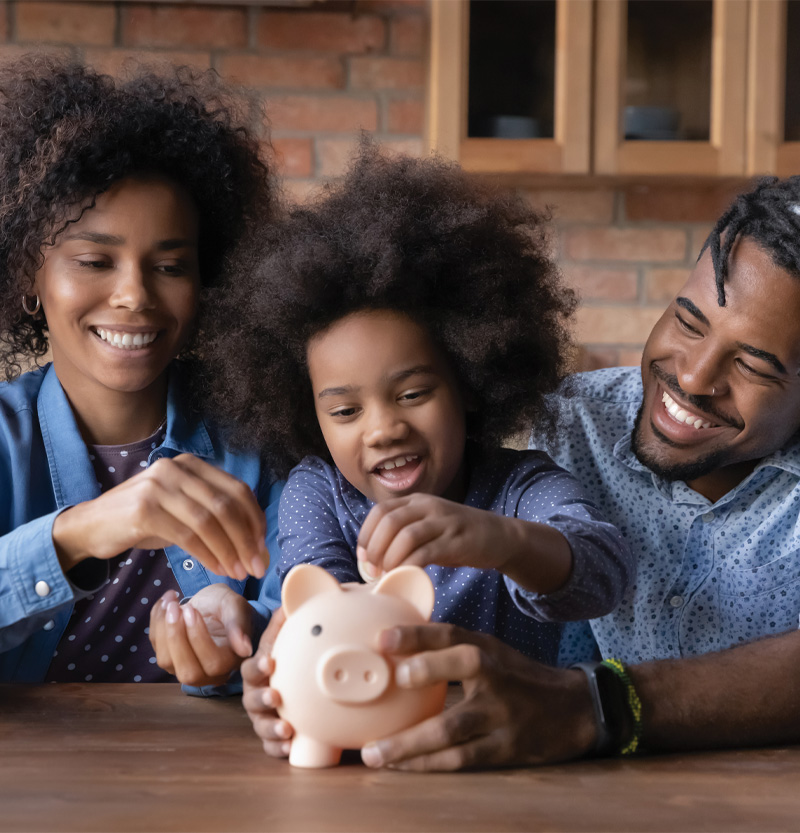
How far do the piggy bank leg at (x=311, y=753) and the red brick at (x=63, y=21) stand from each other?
7.67ft

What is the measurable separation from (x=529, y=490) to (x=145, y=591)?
538 mm

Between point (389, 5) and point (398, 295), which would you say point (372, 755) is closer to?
point (398, 295)

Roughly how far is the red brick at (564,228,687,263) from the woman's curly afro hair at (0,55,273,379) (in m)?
1.56

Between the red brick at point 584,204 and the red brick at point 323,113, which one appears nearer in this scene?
the red brick at point 323,113

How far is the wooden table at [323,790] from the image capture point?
729 mm

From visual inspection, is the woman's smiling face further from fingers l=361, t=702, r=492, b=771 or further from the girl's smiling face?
fingers l=361, t=702, r=492, b=771

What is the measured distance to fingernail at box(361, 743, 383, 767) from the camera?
82 cm

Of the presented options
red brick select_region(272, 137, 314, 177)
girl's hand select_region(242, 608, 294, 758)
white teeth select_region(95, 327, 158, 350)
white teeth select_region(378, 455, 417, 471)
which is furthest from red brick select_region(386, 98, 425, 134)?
girl's hand select_region(242, 608, 294, 758)

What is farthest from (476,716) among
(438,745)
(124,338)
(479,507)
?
(124,338)

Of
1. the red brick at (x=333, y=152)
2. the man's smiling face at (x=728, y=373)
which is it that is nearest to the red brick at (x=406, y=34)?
the red brick at (x=333, y=152)

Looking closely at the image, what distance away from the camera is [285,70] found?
A: 272 centimetres

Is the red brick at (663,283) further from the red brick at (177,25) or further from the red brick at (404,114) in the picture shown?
the red brick at (177,25)

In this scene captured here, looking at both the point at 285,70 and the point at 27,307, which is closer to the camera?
the point at 27,307

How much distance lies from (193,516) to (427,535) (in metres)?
0.21
